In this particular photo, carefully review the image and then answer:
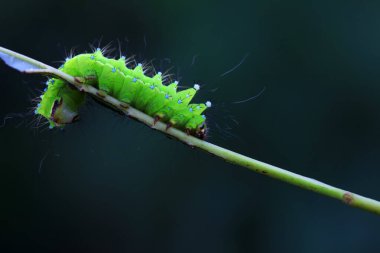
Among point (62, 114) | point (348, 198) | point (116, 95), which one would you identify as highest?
point (116, 95)

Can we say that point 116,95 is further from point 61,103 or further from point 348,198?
point 348,198

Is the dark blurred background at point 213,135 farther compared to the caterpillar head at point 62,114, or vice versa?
the dark blurred background at point 213,135

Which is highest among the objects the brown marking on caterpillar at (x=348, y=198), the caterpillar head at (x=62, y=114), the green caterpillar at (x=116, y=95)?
the green caterpillar at (x=116, y=95)

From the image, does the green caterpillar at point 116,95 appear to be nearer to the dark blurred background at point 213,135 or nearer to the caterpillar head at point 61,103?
the caterpillar head at point 61,103

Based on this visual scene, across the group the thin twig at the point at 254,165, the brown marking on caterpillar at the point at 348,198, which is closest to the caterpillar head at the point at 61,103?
the thin twig at the point at 254,165

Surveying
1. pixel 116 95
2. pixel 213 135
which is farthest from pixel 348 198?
pixel 213 135

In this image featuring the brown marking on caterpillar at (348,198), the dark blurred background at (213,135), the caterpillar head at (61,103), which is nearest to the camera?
the brown marking on caterpillar at (348,198)

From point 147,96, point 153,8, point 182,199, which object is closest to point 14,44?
point 153,8

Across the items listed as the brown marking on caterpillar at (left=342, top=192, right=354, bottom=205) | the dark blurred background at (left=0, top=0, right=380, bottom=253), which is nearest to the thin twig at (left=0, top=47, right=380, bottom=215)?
the brown marking on caterpillar at (left=342, top=192, right=354, bottom=205)
